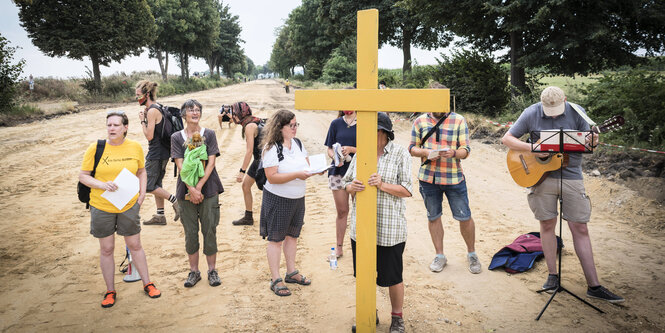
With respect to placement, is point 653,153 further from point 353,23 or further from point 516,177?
point 353,23

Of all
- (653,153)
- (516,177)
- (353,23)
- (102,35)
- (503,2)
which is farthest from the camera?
(353,23)

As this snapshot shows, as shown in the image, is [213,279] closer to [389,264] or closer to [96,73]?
[389,264]

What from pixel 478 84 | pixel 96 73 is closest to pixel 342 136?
pixel 478 84

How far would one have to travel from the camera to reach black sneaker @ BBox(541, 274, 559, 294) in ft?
13.3

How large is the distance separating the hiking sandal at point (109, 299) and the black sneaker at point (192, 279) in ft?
2.32

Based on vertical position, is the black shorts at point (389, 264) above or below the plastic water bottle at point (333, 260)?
above

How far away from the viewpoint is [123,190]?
3.89m

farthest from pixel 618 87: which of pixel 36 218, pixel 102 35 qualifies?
pixel 102 35

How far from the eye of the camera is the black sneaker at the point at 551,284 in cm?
405

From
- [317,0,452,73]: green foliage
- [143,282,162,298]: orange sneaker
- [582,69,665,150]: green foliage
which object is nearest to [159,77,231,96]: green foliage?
[317,0,452,73]: green foliage

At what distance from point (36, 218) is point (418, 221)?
624 cm

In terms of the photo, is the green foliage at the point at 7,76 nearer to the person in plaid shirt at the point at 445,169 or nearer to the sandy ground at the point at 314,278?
the sandy ground at the point at 314,278

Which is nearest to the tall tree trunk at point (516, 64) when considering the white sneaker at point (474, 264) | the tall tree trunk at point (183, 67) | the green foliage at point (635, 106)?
the green foliage at point (635, 106)

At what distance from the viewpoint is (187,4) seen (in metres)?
41.8
